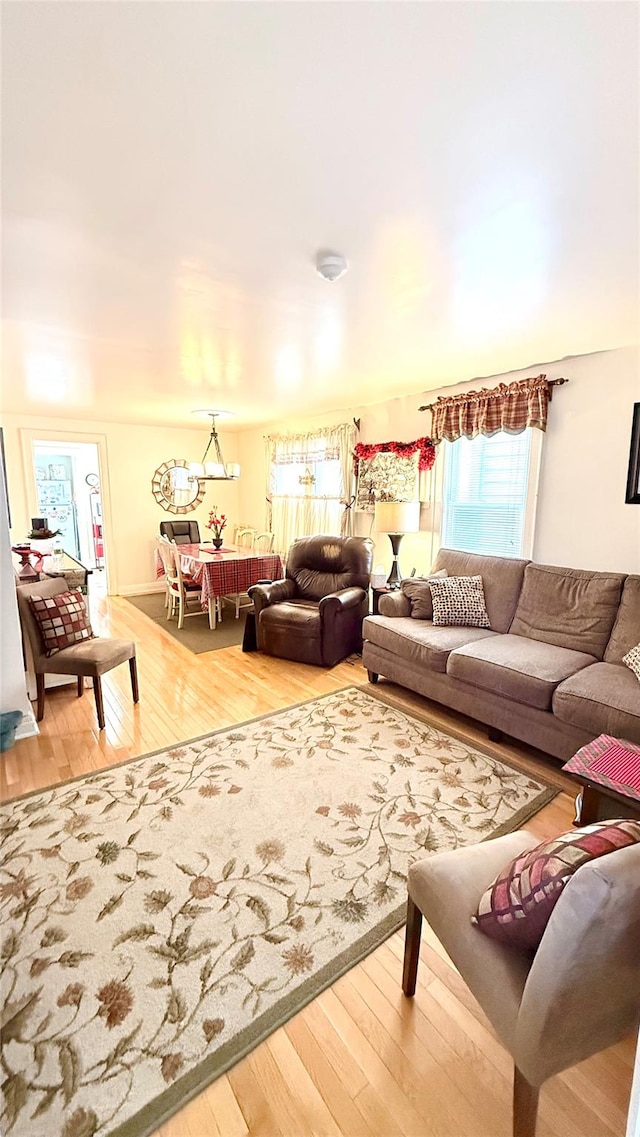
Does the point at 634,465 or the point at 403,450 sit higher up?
the point at 403,450

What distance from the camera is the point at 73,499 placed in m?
9.05

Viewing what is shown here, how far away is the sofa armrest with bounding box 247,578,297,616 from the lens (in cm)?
426

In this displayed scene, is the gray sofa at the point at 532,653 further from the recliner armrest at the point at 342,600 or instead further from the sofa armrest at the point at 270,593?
the sofa armrest at the point at 270,593

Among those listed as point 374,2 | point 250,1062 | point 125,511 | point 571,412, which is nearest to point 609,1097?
point 250,1062

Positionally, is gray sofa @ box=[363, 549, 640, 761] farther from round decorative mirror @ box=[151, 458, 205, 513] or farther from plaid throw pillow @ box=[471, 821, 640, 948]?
round decorative mirror @ box=[151, 458, 205, 513]

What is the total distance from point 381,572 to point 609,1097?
13.1ft

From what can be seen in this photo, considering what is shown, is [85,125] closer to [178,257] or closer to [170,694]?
[178,257]

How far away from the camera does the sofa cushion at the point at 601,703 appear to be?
2.15 metres

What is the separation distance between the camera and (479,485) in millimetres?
4047

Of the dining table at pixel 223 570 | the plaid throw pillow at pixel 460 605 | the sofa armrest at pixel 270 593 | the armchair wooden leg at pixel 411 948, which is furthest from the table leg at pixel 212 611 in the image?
the armchair wooden leg at pixel 411 948

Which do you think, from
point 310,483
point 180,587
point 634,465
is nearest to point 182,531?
point 180,587

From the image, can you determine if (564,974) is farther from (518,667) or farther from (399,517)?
(399,517)

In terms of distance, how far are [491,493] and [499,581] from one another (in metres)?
0.89

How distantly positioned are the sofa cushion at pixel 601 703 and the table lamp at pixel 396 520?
2.03 metres
